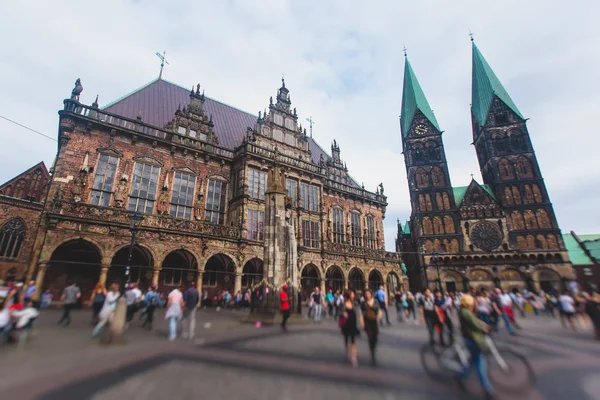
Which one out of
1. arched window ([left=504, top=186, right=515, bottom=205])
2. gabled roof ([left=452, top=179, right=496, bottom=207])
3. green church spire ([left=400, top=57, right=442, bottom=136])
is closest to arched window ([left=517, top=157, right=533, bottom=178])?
arched window ([left=504, top=186, right=515, bottom=205])

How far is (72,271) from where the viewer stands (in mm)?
15719

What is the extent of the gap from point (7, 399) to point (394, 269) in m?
28.9

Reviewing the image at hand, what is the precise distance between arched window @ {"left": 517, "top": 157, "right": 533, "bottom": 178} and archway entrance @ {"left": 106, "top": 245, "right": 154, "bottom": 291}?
4726cm

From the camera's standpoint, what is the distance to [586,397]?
12.9 feet

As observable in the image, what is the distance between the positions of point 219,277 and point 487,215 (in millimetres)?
36750

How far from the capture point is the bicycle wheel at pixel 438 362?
14.8 ft

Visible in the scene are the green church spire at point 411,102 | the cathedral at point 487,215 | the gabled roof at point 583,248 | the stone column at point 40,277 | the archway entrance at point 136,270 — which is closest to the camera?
the stone column at point 40,277

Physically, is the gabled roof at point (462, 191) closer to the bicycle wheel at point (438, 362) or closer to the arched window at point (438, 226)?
the arched window at point (438, 226)

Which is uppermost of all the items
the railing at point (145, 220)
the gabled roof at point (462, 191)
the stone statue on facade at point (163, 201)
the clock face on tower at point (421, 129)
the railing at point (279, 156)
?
the clock face on tower at point (421, 129)

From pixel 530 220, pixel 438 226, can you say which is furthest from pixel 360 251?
pixel 530 220

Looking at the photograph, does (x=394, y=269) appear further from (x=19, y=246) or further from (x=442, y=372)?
(x=19, y=246)

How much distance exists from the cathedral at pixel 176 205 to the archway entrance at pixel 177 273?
0.07 metres

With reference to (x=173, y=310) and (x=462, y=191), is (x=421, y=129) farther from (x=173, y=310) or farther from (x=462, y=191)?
(x=173, y=310)

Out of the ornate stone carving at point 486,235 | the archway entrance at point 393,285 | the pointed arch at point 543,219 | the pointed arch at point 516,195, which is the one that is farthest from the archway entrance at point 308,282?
the pointed arch at point 543,219
